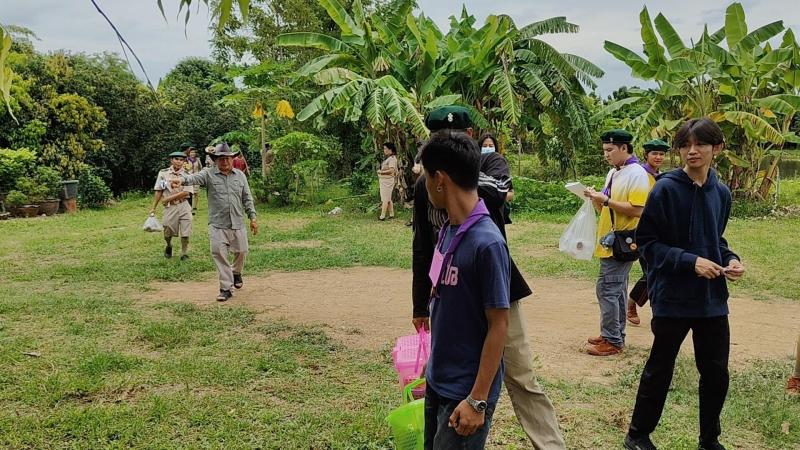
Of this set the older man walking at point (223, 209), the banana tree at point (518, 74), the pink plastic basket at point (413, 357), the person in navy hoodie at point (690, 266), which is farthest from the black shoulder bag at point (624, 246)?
the banana tree at point (518, 74)

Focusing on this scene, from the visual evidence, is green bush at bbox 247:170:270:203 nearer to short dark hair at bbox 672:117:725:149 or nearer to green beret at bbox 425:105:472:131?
green beret at bbox 425:105:472:131

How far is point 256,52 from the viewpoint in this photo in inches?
747

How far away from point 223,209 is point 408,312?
2416mm

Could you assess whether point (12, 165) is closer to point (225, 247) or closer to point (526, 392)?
point (225, 247)

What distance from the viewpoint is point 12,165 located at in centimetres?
1423

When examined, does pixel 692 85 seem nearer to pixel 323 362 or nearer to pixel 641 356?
pixel 641 356

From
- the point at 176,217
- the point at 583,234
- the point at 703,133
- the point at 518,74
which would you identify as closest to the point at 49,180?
the point at 176,217

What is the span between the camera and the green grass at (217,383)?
11.5 feet

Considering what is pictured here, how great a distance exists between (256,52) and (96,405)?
1668 centimetres

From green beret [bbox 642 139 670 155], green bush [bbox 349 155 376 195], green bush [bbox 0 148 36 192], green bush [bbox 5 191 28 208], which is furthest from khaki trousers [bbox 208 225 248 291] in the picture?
green bush [bbox 0 148 36 192]

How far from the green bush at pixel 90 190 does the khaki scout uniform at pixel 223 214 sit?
1081 cm

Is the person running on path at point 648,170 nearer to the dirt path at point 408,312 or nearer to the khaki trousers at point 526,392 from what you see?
the dirt path at point 408,312

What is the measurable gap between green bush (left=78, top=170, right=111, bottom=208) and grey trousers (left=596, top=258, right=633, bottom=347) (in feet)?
49.0

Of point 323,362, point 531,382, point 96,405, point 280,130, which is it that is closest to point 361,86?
point 280,130
